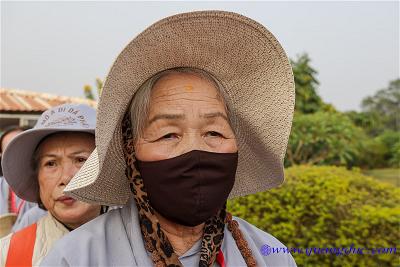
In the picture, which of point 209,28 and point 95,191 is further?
point 95,191

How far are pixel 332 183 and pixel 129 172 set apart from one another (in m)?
3.12

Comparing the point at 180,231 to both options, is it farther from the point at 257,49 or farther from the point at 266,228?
the point at 266,228

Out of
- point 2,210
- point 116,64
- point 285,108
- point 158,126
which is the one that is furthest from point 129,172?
point 2,210

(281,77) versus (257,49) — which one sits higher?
(257,49)

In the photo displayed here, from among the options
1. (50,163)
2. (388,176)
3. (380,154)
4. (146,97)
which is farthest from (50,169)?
(380,154)

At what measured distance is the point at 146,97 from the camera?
1.47m

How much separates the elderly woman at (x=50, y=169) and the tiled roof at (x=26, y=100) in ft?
23.6

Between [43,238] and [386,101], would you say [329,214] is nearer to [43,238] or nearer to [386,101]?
[43,238]

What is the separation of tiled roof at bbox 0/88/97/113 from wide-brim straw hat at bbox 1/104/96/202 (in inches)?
280

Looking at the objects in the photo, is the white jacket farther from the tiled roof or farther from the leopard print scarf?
the tiled roof

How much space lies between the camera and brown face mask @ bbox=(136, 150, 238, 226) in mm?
1367

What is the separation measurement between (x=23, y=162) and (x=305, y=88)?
18289 millimetres

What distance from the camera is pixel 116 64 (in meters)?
1.40

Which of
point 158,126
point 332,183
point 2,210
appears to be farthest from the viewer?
point 332,183
